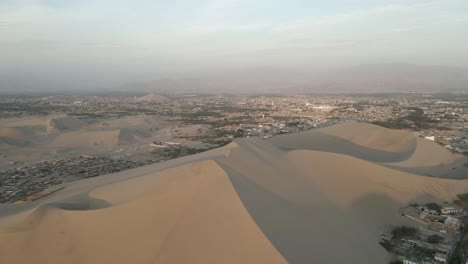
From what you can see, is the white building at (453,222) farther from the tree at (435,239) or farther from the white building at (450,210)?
the tree at (435,239)

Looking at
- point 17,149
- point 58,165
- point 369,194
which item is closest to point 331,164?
point 369,194

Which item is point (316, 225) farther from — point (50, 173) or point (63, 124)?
point (63, 124)

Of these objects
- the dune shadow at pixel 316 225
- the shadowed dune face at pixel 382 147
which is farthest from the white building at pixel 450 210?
the shadowed dune face at pixel 382 147

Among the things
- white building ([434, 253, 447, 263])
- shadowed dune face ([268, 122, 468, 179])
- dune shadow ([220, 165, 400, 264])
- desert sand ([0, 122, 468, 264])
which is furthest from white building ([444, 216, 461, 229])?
shadowed dune face ([268, 122, 468, 179])

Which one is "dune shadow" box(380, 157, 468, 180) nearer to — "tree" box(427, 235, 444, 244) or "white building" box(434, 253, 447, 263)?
"tree" box(427, 235, 444, 244)

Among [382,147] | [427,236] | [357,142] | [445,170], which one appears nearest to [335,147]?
[357,142]

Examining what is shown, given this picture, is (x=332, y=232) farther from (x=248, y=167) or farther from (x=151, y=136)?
(x=151, y=136)

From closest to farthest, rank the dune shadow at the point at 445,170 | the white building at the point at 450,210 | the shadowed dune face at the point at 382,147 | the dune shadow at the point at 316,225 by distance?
the dune shadow at the point at 316,225, the white building at the point at 450,210, the dune shadow at the point at 445,170, the shadowed dune face at the point at 382,147

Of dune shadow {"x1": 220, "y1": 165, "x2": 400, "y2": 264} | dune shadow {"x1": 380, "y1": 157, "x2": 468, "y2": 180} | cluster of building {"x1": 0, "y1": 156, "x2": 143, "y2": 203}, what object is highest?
dune shadow {"x1": 220, "y1": 165, "x2": 400, "y2": 264}

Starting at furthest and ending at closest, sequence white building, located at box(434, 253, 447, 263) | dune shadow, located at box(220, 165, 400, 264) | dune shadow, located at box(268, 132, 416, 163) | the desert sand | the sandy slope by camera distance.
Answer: dune shadow, located at box(268, 132, 416, 163) < white building, located at box(434, 253, 447, 263) < dune shadow, located at box(220, 165, 400, 264) < the desert sand < the sandy slope
